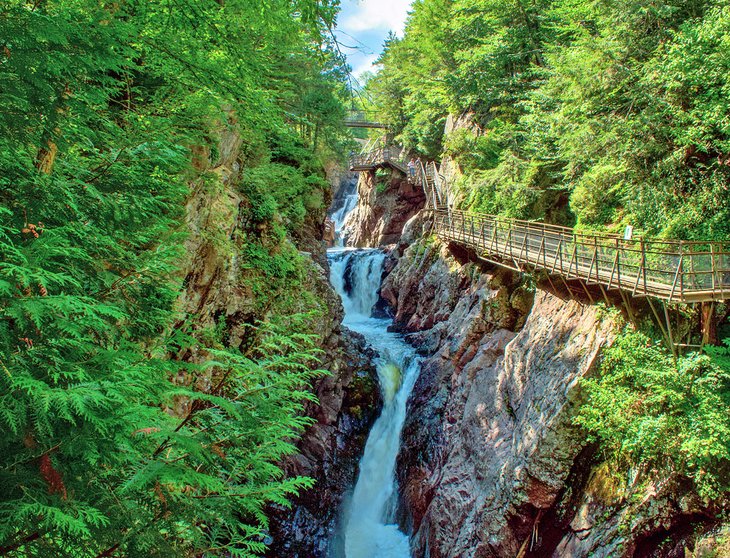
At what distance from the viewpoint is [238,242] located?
33.3ft

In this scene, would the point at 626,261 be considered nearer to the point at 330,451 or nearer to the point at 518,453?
the point at 518,453

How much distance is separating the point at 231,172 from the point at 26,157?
7.29 metres

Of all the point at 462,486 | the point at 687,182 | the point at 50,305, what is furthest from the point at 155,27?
the point at 687,182

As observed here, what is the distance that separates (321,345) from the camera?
13070mm

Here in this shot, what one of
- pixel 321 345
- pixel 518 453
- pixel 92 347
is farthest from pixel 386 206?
pixel 92 347

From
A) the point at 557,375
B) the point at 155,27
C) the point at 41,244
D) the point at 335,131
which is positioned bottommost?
the point at 557,375

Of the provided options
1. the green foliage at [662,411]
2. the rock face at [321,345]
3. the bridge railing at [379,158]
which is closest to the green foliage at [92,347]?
the rock face at [321,345]

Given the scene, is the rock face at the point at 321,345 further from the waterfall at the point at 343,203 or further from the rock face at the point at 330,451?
the waterfall at the point at 343,203

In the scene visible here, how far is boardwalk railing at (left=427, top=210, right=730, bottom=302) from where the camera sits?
272 inches

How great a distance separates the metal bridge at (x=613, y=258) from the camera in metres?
6.93

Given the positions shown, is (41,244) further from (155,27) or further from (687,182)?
(687,182)

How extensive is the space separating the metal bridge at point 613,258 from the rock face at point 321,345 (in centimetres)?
626

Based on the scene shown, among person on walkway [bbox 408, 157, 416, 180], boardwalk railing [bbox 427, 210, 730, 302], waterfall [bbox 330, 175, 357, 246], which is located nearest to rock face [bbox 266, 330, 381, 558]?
boardwalk railing [bbox 427, 210, 730, 302]

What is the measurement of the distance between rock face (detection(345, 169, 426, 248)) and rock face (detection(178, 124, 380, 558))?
14.4 m
